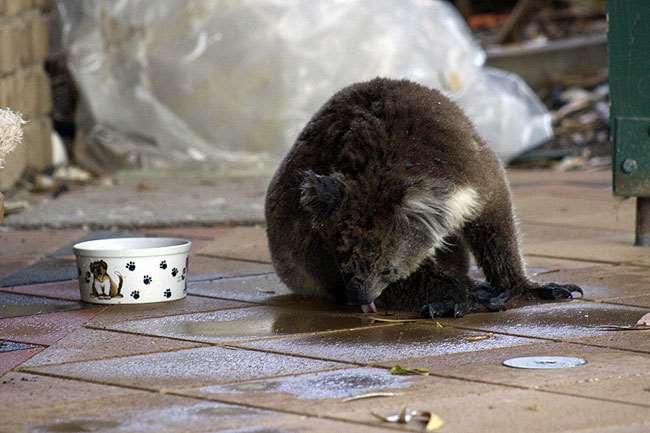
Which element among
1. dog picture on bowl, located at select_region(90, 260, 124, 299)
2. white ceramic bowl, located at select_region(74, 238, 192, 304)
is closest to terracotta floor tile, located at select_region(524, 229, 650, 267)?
white ceramic bowl, located at select_region(74, 238, 192, 304)

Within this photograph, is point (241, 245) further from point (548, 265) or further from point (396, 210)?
point (396, 210)

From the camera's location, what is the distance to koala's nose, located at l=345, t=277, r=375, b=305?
4.47 meters

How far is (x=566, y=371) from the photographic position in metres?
3.75

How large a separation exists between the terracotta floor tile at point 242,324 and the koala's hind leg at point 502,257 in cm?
58

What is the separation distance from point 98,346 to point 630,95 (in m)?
3.11

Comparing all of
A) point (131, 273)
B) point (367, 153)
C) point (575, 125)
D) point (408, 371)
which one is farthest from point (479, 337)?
point (575, 125)

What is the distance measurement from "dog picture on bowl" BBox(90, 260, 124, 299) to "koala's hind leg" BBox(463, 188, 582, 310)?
1484 mm

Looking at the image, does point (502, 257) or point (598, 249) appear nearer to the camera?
point (502, 257)

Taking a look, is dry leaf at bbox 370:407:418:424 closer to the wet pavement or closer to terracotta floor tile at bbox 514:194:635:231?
the wet pavement

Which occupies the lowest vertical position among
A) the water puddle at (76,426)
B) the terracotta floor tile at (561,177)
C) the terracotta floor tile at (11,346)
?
the terracotta floor tile at (561,177)

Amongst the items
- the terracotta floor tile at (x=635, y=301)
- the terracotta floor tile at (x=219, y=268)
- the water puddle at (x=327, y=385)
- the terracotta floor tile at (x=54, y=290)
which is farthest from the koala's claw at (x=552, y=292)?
the terracotta floor tile at (x=54, y=290)

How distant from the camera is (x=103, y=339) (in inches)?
172

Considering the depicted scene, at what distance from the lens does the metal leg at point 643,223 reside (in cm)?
616

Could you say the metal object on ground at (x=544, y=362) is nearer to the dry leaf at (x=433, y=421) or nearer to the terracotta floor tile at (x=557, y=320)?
the terracotta floor tile at (x=557, y=320)
